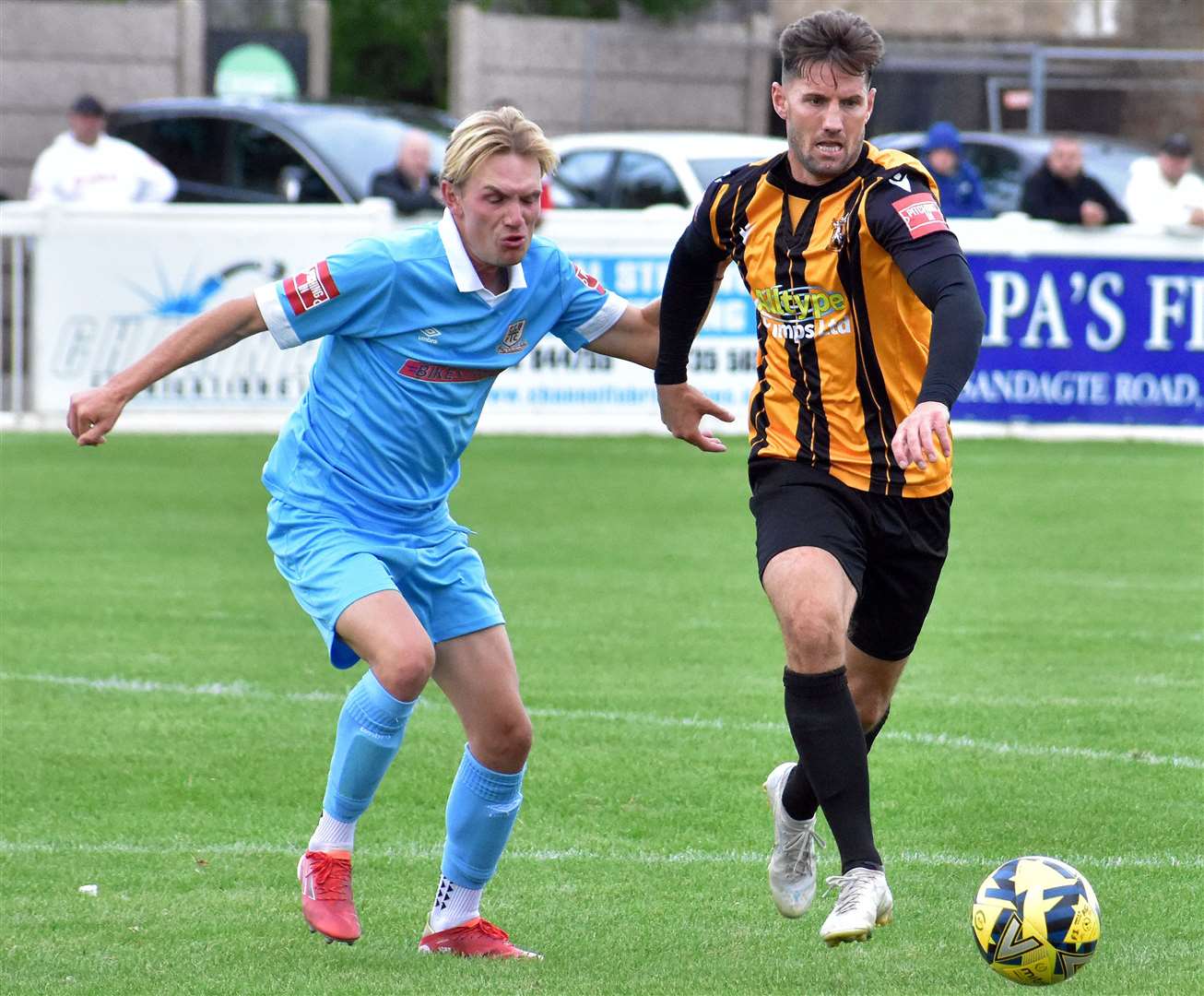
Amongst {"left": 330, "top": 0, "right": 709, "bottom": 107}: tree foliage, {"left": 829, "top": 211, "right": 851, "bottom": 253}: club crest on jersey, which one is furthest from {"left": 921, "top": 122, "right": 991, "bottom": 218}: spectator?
{"left": 330, "top": 0, "right": 709, "bottom": 107}: tree foliage

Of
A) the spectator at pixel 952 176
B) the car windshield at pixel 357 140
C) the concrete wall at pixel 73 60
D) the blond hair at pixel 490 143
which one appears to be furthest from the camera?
the concrete wall at pixel 73 60

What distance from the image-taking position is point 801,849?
5539mm

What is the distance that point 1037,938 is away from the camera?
472 cm

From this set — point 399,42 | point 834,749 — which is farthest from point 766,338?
point 399,42

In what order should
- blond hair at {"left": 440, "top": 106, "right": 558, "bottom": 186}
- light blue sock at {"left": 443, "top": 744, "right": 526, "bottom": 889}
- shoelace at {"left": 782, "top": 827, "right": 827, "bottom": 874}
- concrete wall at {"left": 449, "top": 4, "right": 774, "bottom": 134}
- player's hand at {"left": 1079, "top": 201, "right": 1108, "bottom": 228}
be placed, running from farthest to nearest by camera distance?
concrete wall at {"left": 449, "top": 4, "right": 774, "bottom": 134}
player's hand at {"left": 1079, "top": 201, "right": 1108, "bottom": 228}
shoelace at {"left": 782, "top": 827, "right": 827, "bottom": 874}
light blue sock at {"left": 443, "top": 744, "right": 526, "bottom": 889}
blond hair at {"left": 440, "top": 106, "right": 558, "bottom": 186}

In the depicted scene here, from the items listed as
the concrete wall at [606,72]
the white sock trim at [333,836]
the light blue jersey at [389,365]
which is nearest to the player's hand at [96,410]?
the light blue jersey at [389,365]

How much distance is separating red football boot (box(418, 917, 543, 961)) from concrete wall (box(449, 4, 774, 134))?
2173 centimetres

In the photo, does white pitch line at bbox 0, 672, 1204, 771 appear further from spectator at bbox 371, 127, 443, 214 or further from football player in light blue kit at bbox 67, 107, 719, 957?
spectator at bbox 371, 127, 443, 214

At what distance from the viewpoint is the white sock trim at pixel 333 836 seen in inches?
210

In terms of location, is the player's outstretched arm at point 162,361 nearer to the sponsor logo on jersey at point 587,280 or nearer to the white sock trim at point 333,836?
the sponsor logo on jersey at point 587,280

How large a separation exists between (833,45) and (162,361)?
1.75 meters

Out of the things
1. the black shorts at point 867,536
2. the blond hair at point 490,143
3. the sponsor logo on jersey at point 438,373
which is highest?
the blond hair at point 490,143

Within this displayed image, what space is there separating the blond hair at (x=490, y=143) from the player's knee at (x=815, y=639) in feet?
4.06

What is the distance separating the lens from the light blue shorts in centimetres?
522
